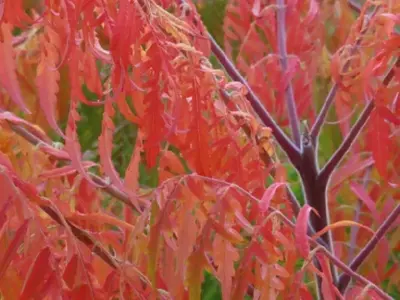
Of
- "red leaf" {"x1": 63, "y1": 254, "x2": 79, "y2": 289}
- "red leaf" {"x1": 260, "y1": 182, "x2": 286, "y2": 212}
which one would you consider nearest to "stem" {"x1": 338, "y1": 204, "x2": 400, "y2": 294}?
"red leaf" {"x1": 260, "y1": 182, "x2": 286, "y2": 212}

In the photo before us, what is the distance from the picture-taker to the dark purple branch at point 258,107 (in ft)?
2.28

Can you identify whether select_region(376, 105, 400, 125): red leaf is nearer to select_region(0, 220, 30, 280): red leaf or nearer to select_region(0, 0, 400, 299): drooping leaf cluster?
select_region(0, 0, 400, 299): drooping leaf cluster

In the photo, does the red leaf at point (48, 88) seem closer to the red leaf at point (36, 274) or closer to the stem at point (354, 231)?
the red leaf at point (36, 274)

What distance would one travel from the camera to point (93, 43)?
54 cm

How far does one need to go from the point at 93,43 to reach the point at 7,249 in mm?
176

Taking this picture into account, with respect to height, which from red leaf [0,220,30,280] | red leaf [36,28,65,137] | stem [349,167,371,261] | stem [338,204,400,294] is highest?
red leaf [36,28,65,137]

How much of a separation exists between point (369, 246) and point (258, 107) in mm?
182

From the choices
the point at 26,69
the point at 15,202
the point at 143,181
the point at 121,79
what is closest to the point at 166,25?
the point at 121,79

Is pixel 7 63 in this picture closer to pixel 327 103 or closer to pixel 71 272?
pixel 71 272

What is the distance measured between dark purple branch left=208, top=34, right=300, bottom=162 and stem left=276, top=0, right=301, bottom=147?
0.02 metres

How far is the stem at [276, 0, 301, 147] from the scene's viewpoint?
0.75 m

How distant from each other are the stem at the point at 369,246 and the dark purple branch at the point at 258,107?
0.11m

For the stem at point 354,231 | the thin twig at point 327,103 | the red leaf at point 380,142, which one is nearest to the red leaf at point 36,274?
the red leaf at point 380,142

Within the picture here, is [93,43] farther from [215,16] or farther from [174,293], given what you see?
[215,16]
